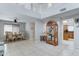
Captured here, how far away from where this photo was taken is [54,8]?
276 centimetres

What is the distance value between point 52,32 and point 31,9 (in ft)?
3.23

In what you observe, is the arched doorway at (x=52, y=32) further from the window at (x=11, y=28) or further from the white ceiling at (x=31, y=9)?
the window at (x=11, y=28)

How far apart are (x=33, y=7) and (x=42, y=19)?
0.38 m

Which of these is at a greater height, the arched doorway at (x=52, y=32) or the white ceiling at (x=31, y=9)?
the white ceiling at (x=31, y=9)

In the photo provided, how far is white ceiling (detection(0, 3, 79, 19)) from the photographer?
2.42 metres

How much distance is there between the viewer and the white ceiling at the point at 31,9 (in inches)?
95.3

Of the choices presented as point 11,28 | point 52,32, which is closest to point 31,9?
point 11,28

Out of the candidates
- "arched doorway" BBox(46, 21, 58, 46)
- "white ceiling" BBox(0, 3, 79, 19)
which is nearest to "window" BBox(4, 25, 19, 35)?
"white ceiling" BBox(0, 3, 79, 19)

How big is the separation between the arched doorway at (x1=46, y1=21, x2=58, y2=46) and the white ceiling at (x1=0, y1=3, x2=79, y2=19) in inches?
13.2

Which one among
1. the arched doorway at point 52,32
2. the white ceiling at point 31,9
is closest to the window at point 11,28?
the white ceiling at point 31,9

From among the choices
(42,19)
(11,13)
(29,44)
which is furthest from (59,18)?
(11,13)

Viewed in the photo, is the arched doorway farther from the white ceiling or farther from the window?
the window

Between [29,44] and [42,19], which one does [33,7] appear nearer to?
[42,19]

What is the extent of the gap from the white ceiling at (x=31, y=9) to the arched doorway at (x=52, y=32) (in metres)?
0.33
